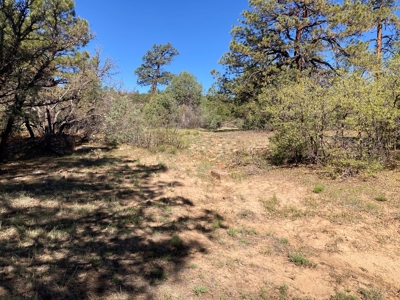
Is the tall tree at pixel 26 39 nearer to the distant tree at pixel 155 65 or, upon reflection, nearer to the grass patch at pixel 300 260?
the grass patch at pixel 300 260

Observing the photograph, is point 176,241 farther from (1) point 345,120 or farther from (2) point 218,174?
(1) point 345,120

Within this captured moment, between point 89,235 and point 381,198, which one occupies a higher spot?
point 381,198

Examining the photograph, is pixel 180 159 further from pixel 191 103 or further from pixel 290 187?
pixel 191 103

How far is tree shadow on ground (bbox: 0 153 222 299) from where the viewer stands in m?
2.51

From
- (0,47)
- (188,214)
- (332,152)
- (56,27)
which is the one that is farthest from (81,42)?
(332,152)

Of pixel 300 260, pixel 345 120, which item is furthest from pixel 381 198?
pixel 300 260

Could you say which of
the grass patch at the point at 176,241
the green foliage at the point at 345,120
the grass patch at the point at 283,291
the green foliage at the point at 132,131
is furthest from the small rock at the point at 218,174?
the grass patch at the point at 283,291

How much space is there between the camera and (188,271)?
2.85 meters

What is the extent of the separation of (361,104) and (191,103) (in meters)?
14.8

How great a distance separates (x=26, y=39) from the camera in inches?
228

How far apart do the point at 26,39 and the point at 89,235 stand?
5005mm

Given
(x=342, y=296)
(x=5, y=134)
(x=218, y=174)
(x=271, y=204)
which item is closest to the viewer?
(x=342, y=296)

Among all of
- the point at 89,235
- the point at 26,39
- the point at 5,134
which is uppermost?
the point at 26,39

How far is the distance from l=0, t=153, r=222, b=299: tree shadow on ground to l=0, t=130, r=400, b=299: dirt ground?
0.01 m
